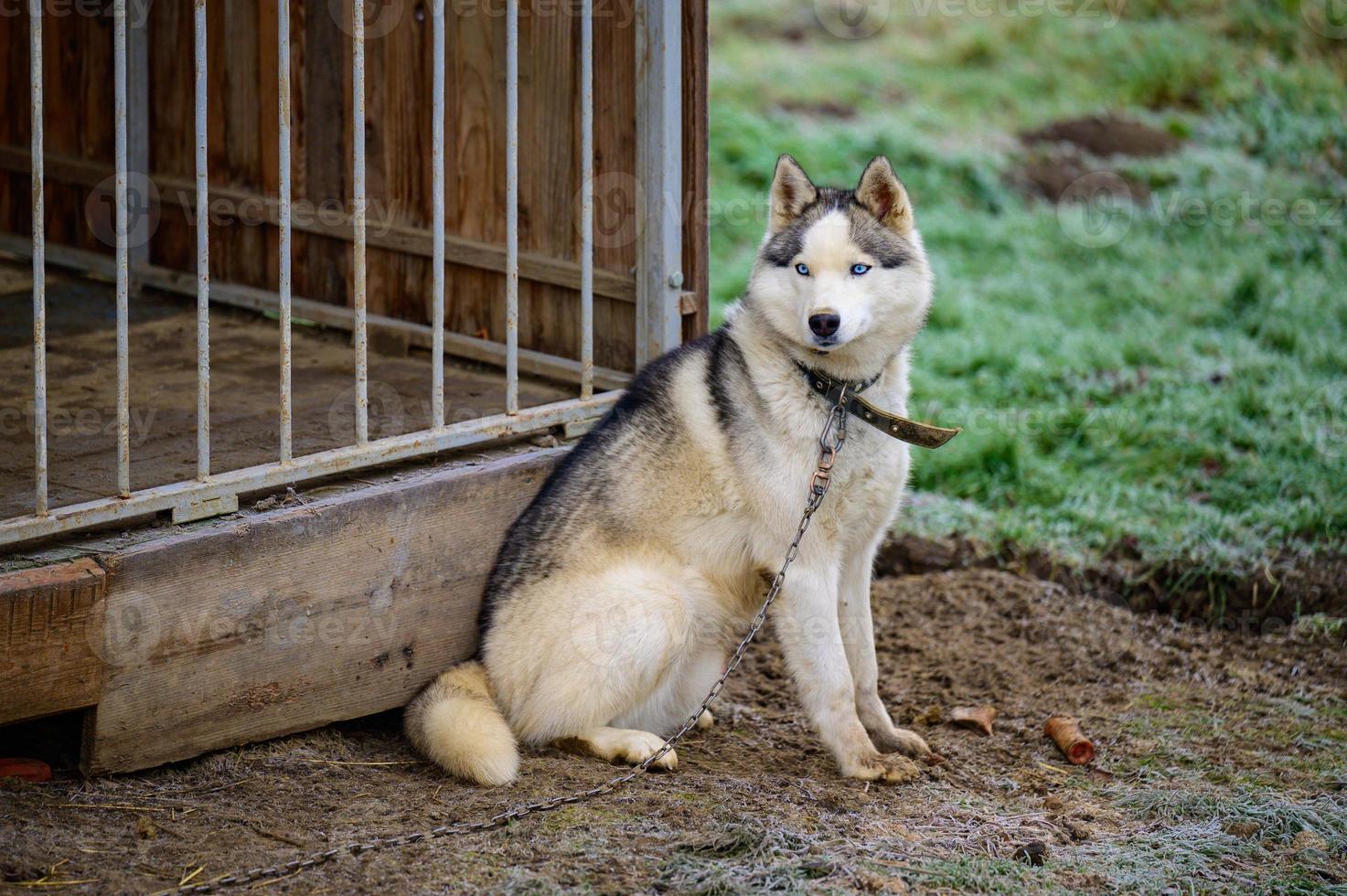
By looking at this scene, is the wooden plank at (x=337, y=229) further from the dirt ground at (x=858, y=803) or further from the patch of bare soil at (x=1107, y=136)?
the patch of bare soil at (x=1107, y=136)

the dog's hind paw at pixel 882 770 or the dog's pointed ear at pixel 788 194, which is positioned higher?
the dog's pointed ear at pixel 788 194

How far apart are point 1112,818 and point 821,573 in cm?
107

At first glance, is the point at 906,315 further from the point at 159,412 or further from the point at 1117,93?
the point at 1117,93

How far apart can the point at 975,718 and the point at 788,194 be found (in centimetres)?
187

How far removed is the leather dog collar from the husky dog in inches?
1.0

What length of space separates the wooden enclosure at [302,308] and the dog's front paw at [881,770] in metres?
1.32

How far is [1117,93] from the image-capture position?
38.1 feet

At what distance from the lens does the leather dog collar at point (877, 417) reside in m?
3.97

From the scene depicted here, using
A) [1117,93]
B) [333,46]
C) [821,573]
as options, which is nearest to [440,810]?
[821,573]

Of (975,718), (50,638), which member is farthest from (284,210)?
(975,718)

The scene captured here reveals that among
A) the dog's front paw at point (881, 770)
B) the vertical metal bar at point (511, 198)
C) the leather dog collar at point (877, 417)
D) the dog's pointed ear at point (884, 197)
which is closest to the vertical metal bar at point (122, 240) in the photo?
the vertical metal bar at point (511, 198)

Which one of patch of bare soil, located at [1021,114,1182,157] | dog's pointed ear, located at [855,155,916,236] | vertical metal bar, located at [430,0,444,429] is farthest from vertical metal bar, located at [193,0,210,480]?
patch of bare soil, located at [1021,114,1182,157]

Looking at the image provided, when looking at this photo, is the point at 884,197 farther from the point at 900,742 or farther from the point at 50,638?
the point at 50,638

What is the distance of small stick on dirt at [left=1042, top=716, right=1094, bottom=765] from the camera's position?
168 inches
